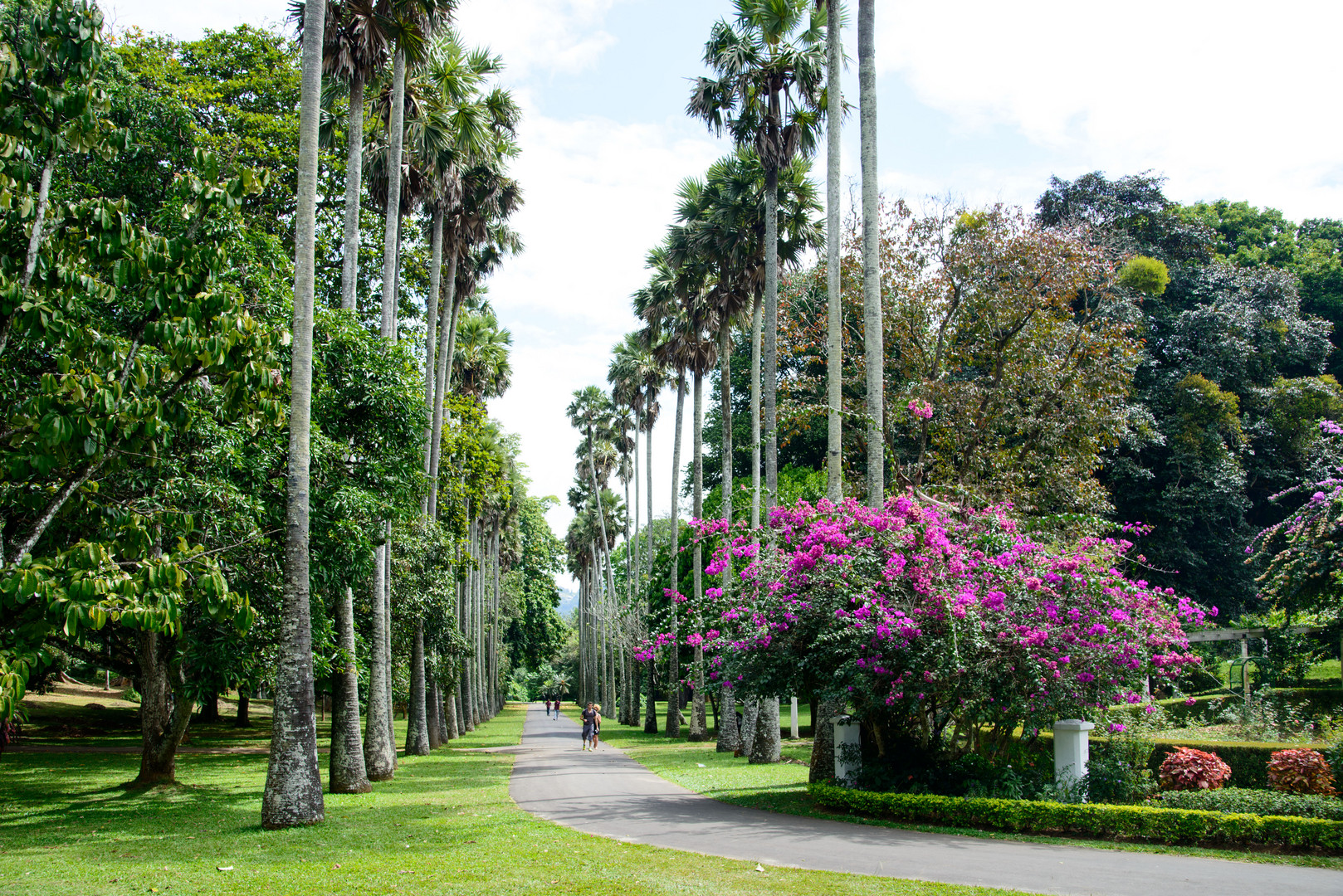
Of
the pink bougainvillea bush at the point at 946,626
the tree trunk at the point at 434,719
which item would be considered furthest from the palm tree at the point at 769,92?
the tree trunk at the point at 434,719

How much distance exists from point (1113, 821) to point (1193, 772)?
297cm

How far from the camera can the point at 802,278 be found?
116ft

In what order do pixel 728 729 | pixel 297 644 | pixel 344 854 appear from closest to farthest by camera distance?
1. pixel 344 854
2. pixel 297 644
3. pixel 728 729

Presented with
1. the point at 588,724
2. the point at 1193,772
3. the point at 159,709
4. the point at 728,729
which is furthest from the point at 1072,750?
the point at 588,724

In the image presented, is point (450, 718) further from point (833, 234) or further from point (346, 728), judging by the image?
point (833, 234)

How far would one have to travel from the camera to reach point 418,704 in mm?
26469

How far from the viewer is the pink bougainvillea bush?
13.8 meters

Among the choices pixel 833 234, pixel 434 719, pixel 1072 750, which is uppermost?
pixel 833 234

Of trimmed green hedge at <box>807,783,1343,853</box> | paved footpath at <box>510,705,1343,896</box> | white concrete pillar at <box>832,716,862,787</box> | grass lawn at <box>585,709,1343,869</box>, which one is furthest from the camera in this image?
white concrete pillar at <box>832,716,862,787</box>

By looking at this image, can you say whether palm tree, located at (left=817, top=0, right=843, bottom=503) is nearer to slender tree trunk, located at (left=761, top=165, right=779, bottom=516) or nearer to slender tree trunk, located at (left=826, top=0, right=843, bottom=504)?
slender tree trunk, located at (left=826, top=0, right=843, bottom=504)

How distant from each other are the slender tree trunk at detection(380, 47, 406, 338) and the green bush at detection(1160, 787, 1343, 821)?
16.4 m

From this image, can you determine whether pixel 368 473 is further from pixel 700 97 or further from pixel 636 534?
pixel 636 534

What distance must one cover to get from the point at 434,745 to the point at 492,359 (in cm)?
1514

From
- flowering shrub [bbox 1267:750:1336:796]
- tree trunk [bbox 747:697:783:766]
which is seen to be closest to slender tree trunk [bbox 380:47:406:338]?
tree trunk [bbox 747:697:783:766]
